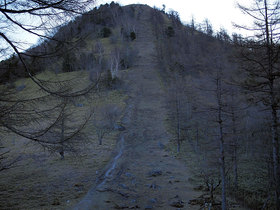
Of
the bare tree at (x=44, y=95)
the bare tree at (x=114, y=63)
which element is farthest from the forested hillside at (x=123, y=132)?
the bare tree at (x=114, y=63)

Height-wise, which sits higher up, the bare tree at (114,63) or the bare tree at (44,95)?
the bare tree at (114,63)

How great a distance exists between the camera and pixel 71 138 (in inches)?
157

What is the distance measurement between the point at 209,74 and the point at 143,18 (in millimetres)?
87069

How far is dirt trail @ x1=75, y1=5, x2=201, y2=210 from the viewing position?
963cm

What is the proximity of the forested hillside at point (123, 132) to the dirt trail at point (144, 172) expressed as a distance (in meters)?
0.07

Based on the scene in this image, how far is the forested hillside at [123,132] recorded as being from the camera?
13.0ft

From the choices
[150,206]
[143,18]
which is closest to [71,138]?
[150,206]

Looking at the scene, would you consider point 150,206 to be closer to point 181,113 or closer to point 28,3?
point 28,3

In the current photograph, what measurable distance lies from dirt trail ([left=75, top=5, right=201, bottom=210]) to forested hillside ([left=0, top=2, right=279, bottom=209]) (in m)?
0.07

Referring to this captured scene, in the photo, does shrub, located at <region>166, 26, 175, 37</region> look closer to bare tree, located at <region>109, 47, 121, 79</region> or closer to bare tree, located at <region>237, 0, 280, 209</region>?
bare tree, located at <region>109, 47, 121, 79</region>

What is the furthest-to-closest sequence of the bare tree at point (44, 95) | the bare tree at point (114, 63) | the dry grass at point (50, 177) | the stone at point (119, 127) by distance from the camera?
the bare tree at point (114, 63) → the stone at point (119, 127) → the dry grass at point (50, 177) → the bare tree at point (44, 95)

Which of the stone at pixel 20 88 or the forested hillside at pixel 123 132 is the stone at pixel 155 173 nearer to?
the forested hillside at pixel 123 132

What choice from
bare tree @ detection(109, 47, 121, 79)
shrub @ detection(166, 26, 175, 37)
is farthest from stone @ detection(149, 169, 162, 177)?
shrub @ detection(166, 26, 175, 37)

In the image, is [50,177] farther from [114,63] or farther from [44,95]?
[114,63]
